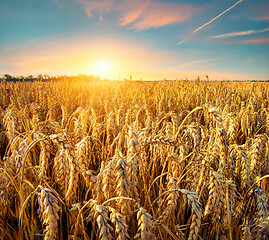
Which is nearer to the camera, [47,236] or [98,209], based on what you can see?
[98,209]

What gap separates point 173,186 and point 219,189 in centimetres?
32

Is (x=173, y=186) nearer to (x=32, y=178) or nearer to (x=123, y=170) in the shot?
(x=123, y=170)

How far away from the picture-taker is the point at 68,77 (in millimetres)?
18125

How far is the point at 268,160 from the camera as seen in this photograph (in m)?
1.58

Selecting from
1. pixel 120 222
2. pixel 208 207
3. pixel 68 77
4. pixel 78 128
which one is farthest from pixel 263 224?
pixel 68 77

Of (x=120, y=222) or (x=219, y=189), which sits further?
(x=219, y=189)

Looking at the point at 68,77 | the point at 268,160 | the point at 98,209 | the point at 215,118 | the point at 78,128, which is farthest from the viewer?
the point at 68,77

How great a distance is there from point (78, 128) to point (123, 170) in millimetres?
1123

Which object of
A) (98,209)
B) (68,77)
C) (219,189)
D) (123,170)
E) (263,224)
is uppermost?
(68,77)

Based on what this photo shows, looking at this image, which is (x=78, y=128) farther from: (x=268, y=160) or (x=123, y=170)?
(x=268, y=160)

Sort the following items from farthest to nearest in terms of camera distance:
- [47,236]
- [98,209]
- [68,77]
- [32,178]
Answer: [68,77] < [32,178] < [47,236] < [98,209]

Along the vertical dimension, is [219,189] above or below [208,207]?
above

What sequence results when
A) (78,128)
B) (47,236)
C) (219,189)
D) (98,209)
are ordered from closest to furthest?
(98,209)
(47,236)
(219,189)
(78,128)

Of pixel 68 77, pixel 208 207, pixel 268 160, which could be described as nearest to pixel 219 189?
pixel 208 207
